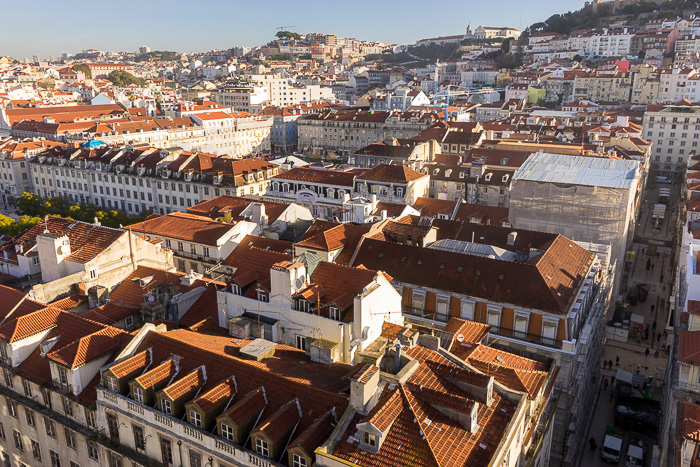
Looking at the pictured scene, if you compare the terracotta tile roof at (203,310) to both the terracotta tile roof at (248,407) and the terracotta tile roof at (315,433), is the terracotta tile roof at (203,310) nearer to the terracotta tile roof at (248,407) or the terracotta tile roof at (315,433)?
the terracotta tile roof at (248,407)

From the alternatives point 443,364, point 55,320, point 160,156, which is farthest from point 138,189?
point 443,364

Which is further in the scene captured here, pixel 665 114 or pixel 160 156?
pixel 665 114

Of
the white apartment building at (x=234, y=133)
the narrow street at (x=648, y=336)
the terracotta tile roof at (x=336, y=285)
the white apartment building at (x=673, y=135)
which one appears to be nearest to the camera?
the terracotta tile roof at (x=336, y=285)

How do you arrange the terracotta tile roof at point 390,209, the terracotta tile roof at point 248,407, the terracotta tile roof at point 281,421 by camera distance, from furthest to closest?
the terracotta tile roof at point 390,209
the terracotta tile roof at point 248,407
the terracotta tile roof at point 281,421

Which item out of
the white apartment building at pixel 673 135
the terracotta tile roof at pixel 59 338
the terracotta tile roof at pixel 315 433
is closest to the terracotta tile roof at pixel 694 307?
the terracotta tile roof at pixel 315 433

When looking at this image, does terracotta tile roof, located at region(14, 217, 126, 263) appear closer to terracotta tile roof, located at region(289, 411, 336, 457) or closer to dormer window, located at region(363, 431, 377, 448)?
terracotta tile roof, located at region(289, 411, 336, 457)

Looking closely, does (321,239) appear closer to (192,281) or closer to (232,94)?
(192,281)

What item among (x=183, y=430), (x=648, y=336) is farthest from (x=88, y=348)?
(x=648, y=336)
